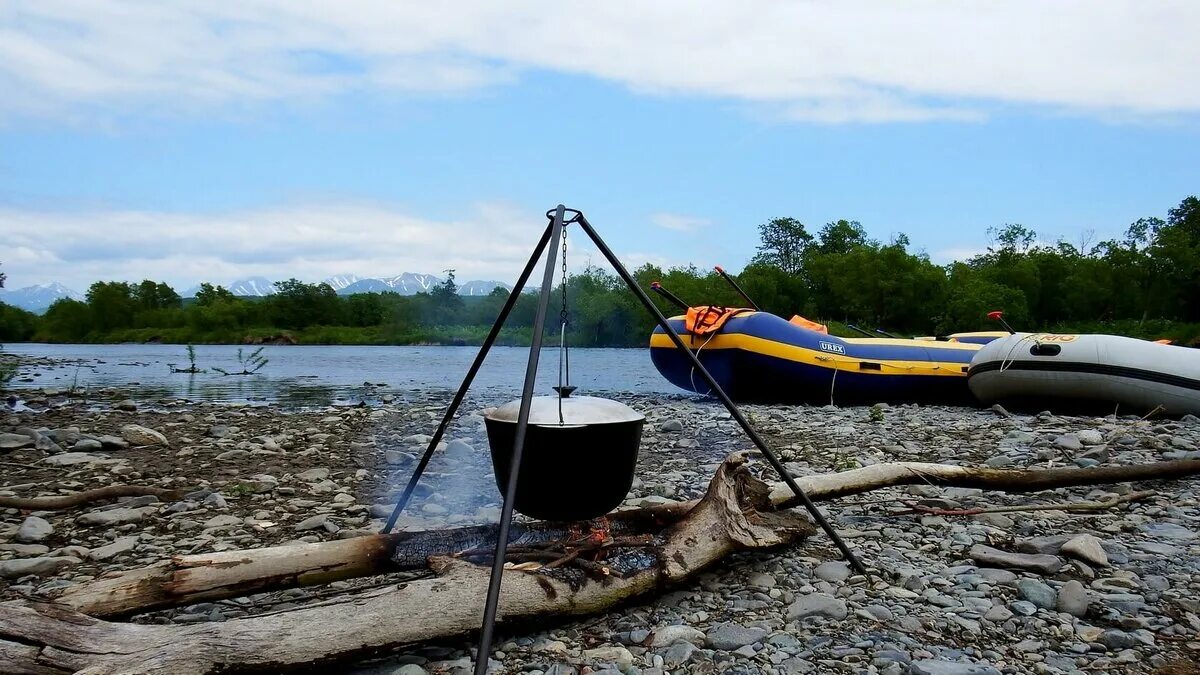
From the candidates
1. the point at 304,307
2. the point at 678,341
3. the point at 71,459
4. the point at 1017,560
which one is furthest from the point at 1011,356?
the point at 304,307

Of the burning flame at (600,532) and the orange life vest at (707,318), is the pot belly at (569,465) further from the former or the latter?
the orange life vest at (707,318)

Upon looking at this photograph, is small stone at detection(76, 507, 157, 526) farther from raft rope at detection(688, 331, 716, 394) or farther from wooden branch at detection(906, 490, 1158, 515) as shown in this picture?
raft rope at detection(688, 331, 716, 394)

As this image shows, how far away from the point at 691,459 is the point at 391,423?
528 centimetres

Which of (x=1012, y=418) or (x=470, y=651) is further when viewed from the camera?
(x=1012, y=418)

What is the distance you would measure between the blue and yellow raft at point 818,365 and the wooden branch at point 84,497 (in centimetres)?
1025

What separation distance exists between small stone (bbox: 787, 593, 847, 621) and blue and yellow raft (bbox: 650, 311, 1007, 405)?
1121 cm

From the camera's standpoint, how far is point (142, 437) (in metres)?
8.89

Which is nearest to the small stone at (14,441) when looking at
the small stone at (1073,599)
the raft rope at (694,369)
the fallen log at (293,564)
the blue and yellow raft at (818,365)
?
the fallen log at (293,564)

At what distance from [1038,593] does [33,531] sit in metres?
6.27

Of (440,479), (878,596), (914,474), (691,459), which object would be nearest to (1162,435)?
(914,474)

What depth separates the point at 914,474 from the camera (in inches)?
231

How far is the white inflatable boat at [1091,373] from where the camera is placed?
11.4 metres

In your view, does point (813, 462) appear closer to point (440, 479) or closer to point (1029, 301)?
point (440, 479)

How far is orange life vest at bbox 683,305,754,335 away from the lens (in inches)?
604
